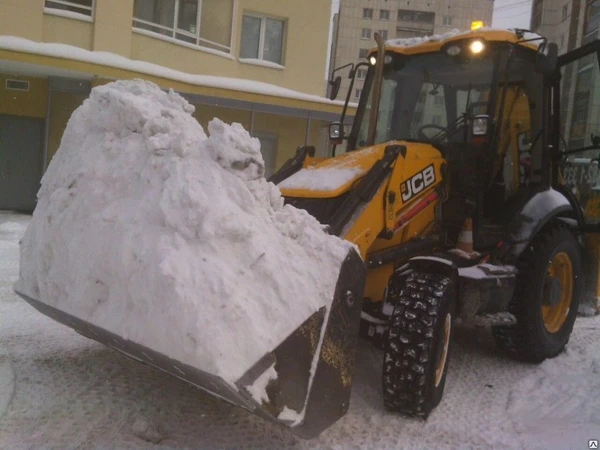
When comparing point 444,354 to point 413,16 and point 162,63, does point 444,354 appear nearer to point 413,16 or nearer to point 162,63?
point 162,63

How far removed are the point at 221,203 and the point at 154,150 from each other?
0.51m

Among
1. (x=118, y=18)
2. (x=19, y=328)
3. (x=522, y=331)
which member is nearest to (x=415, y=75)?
A: (x=522, y=331)

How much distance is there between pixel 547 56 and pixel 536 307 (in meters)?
1.88

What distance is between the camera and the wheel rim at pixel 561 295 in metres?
5.21

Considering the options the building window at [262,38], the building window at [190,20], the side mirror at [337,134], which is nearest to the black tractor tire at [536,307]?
the side mirror at [337,134]

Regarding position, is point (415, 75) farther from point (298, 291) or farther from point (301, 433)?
point (301, 433)

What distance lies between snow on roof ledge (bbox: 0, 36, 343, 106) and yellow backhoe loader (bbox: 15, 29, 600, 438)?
24.7 ft

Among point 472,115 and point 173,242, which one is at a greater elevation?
point 472,115

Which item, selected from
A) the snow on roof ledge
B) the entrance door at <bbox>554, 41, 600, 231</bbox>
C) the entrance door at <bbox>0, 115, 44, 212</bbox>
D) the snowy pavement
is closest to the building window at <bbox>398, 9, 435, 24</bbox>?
the snow on roof ledge

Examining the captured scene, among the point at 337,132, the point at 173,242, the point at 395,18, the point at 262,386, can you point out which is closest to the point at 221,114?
the point at 337,132

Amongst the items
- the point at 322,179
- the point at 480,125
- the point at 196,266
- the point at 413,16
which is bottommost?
the point at 196,266

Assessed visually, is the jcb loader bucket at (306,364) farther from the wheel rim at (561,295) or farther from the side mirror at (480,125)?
the wheel rim at (561,295)

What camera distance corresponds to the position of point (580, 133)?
5465 millimetres

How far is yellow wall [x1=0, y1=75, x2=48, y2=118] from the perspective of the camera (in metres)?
13.1
